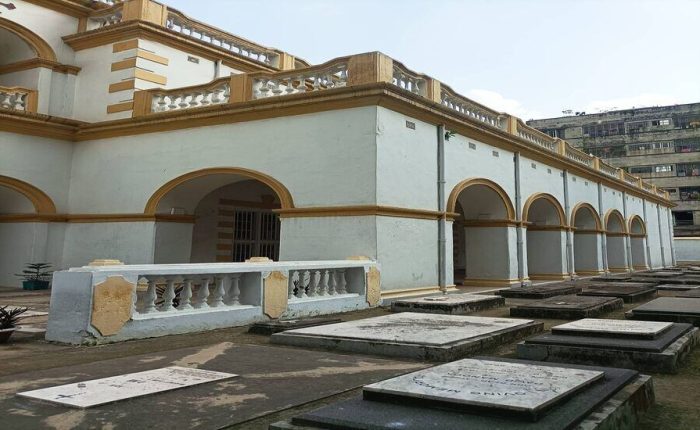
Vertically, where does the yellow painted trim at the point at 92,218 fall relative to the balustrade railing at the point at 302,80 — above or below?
below

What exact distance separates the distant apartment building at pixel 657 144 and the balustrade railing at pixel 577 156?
3409cm

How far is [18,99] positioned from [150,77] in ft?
10.9

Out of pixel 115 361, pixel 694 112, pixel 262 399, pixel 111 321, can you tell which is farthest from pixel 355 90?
pixel 694 112

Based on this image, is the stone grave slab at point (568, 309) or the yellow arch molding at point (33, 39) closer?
the stone grave slab at point (568, 309)

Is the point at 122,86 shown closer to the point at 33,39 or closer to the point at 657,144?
the point at 33,39

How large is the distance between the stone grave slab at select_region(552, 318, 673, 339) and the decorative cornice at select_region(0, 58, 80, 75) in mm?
14654

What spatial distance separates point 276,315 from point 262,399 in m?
4.53

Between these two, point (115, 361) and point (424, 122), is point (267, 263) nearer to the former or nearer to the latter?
point (115, 361)

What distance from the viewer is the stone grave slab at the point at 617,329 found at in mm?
4849

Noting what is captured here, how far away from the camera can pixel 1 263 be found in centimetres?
1385

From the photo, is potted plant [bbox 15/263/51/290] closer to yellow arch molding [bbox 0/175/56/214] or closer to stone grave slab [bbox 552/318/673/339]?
yellow arch molding [bbox 0/175/56/214]

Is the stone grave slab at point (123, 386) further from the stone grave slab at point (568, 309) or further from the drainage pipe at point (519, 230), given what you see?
the drainage pipe at point (519, 230)

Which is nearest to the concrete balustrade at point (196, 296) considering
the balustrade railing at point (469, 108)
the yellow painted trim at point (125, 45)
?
the balustrade railing at point (469, 108)

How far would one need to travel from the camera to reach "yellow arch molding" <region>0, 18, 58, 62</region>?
13797 mm
